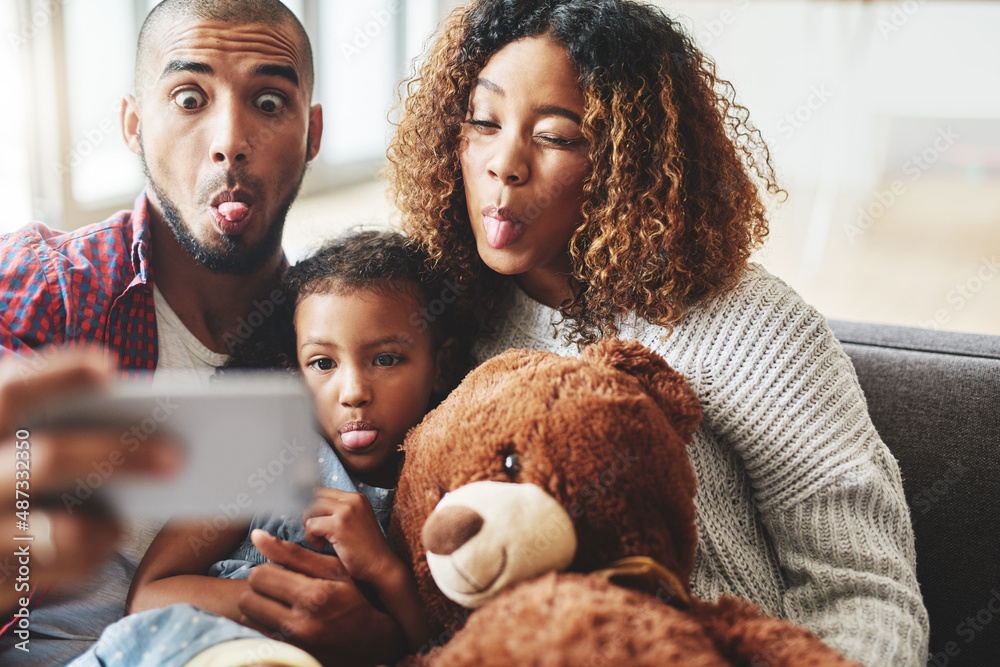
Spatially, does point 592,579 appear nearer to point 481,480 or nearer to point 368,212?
point 481,480

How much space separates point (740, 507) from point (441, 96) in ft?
2.37

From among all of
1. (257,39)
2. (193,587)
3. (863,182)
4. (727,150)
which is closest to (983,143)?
(863,182)

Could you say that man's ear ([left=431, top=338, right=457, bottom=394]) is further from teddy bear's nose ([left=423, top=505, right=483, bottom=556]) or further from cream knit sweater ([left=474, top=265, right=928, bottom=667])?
teddy bear's nose ([left=423, top=505, right=483, bottom=556])

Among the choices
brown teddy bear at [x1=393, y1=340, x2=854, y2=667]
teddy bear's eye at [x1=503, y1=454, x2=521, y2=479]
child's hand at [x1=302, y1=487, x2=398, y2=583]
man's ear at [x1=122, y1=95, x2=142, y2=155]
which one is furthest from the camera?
man's ear at [x1=122, y1=95, x2=142, y2=155]

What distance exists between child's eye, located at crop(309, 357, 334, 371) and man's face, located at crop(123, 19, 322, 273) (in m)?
0.25

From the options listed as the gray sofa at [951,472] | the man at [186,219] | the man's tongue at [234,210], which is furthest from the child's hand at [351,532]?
the gray sofa at [951,472]

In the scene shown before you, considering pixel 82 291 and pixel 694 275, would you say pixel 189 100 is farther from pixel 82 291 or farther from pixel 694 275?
pixel 694 275

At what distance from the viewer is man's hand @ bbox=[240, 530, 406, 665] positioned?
78 centimetres

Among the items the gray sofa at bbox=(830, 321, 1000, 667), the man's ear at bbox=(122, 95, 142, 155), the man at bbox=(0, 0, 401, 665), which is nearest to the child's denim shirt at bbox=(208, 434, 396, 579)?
the man at bbox=(0, 0, 401, 665)

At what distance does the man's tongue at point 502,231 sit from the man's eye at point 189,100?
450 millimetres

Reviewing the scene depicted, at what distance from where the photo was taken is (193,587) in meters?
0.84

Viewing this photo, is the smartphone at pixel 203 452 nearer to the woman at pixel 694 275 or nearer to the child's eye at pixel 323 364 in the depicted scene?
the child's eye at pixel 323 364

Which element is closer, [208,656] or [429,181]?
[208,656]

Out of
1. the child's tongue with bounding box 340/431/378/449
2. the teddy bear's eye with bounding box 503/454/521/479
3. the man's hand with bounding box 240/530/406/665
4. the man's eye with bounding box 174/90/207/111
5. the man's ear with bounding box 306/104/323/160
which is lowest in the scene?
the man's hand with bounding box 240/530/406/665
